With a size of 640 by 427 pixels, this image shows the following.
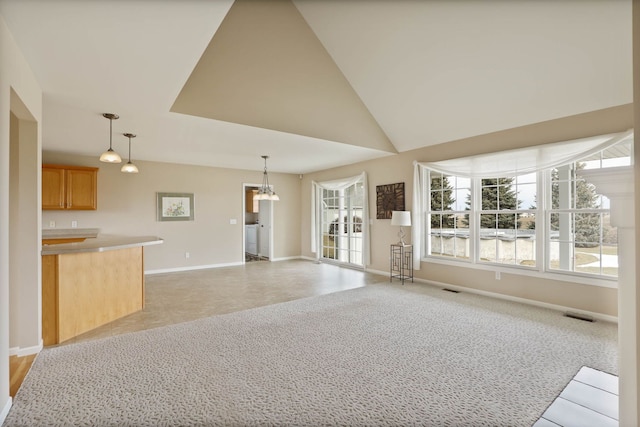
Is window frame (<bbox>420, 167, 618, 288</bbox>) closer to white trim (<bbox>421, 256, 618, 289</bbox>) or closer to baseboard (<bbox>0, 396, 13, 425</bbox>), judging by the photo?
white trim (<bbox>421, 256, 618, 289</bbox>)

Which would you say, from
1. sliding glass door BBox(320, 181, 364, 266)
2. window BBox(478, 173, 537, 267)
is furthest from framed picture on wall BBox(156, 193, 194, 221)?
window BBox(478, 173, 537, 267)

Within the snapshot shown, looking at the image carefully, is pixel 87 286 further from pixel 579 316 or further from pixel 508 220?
pixel 579 316

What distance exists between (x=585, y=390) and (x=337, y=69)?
4.60 metres

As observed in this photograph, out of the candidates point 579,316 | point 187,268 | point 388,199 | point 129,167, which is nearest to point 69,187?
point 129,167

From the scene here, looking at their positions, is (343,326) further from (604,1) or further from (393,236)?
(604,1)

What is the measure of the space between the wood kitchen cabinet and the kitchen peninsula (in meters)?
2.49

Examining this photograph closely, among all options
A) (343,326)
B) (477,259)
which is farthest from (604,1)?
(343,326)

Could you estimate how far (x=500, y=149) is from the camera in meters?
4.51

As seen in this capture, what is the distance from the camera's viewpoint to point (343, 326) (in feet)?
11.3

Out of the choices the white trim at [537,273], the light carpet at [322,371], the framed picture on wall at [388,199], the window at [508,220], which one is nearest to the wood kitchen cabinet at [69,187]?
the light carpet at [322,371]

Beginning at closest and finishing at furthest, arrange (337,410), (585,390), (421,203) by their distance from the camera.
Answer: (337,410)
(585,390)
(421,203)

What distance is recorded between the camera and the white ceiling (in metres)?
2.19

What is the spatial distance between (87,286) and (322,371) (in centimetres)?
283

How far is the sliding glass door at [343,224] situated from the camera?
284 inches
